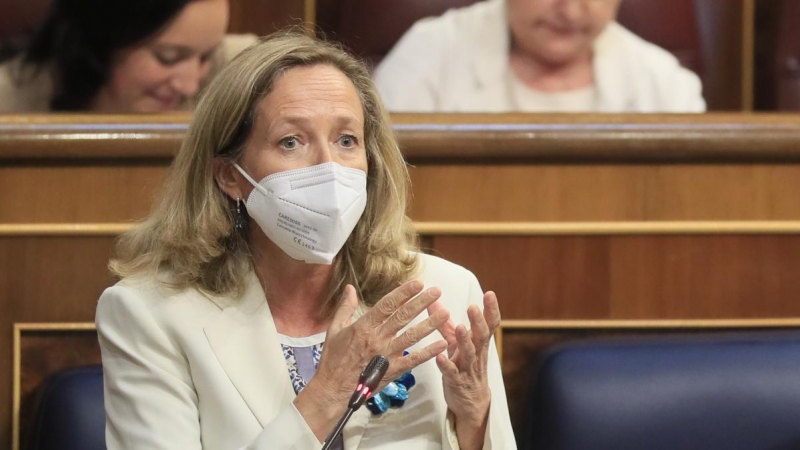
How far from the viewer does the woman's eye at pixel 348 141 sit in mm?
1265

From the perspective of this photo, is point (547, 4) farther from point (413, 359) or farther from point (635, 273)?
point (413, 359)

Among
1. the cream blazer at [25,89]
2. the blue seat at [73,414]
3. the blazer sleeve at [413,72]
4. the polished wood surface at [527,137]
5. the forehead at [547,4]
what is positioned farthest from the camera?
the forehead at [547,4]

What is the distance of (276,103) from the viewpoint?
126cm

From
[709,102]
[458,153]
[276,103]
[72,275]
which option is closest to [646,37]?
[709,102]

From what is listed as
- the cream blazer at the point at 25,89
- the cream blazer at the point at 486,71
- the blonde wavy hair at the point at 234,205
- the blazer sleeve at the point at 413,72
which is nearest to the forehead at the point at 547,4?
the cream blazer at the point at 486,71

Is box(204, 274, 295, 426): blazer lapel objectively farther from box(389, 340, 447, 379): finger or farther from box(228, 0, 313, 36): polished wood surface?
box(228, 0, 313, 36): polished wood surface

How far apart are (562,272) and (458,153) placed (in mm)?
217

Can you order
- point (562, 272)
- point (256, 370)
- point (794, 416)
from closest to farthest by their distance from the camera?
1. point (256, 370)
2. point (794, 416)
3. point (562, 272)

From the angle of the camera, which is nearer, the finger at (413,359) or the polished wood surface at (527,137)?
the finger at (413,359)

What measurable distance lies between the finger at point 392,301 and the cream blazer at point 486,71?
27.7 inches

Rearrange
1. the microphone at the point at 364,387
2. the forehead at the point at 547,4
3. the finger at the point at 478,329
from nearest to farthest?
the microphone at the point at 364,387, the finger at the point at 478,329, the forehead at the point at 547,4

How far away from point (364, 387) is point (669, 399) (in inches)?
21.5

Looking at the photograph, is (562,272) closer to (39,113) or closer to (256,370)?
(256,370)

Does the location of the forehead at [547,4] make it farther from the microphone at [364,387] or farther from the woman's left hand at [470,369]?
the microphone at [364,387]
